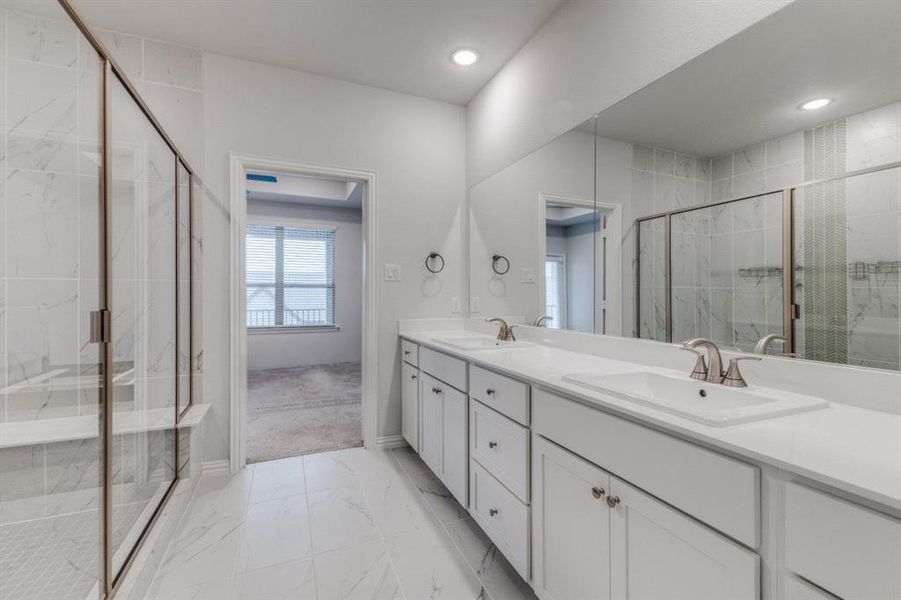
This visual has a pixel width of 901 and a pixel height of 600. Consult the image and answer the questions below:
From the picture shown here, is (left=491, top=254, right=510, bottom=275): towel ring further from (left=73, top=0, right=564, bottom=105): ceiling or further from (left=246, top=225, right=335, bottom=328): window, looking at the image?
(left=246, top=225, right=335, bottom=328): window

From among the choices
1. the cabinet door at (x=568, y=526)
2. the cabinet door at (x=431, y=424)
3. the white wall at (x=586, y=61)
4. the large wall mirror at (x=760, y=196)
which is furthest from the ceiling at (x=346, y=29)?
the cabinet door at (x=568, y=526)

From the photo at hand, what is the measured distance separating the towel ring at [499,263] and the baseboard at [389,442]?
1.37 metres

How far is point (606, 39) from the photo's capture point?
1714 mm

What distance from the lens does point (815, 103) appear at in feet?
3.50

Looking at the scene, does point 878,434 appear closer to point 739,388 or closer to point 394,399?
point 739,388

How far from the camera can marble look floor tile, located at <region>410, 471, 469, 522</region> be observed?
6.45 ft

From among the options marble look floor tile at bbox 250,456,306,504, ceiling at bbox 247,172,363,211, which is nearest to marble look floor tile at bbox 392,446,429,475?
marble look floor tile at bbox 250,456,306,504

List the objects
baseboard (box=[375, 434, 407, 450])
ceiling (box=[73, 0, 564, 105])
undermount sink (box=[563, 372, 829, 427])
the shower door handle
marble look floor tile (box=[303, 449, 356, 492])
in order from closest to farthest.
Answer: undermount sink (box=[563, 372, 829, 427]) → the shower door handle → ceiling (box=[73, 0, 564, 105]) → marble look floor tile (box=[303, 449, 356, 492]) → baseboard (box=[375, 434, 407, 450])

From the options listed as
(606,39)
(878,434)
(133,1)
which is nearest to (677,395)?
(878,434)

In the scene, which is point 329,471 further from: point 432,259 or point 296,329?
point 296,329

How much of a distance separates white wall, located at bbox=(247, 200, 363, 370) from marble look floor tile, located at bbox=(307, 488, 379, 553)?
386 centimetres

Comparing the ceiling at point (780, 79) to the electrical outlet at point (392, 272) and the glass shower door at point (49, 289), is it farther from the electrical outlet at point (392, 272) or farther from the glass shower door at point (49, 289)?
the glass shower door at point (49, 289)

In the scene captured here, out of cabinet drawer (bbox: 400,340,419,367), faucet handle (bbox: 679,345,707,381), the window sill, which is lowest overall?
the window sill

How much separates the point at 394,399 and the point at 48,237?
1.99 m
